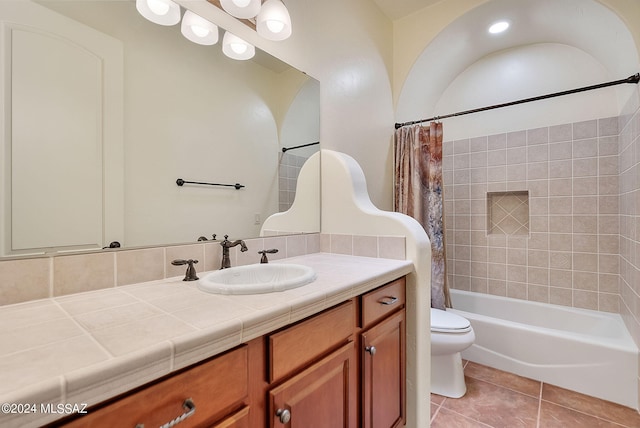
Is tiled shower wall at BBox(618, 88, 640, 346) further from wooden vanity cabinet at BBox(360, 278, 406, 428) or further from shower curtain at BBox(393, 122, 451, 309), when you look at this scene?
wooden vanity cabinet at BBox(360, 278, 406, 428)

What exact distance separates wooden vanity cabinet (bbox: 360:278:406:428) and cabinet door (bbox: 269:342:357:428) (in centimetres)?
7

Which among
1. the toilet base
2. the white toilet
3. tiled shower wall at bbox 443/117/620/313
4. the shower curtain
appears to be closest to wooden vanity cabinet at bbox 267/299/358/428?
the white toilet

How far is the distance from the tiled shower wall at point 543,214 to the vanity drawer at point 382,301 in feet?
6.06

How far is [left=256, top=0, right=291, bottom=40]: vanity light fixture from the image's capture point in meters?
1.25

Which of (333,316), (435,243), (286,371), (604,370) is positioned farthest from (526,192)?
(286,371)

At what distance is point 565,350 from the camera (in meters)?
1.79

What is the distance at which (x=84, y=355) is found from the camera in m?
0.44

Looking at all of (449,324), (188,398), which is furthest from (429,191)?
(188,398)

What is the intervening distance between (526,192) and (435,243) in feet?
3.65

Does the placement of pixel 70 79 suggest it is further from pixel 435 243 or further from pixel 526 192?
pixel 526 192

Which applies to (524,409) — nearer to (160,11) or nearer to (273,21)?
(273,21)

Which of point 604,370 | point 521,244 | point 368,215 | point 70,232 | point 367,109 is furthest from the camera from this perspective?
point 521,244

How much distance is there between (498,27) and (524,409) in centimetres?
271

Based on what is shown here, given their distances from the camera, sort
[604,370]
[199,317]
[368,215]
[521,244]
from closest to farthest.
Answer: [199,317] < [368,215] < [604,370] < [521,244]
